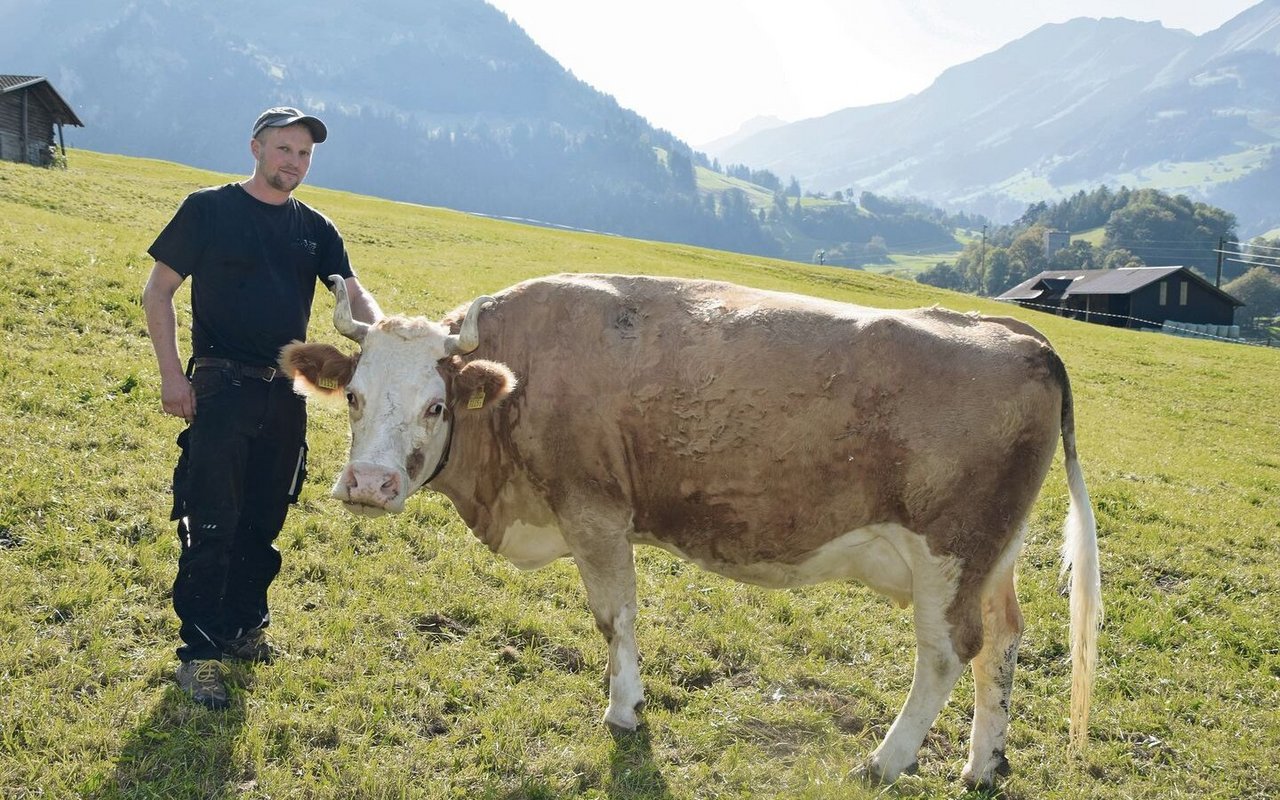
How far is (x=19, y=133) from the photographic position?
49438 mm

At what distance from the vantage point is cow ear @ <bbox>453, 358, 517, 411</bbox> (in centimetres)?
566

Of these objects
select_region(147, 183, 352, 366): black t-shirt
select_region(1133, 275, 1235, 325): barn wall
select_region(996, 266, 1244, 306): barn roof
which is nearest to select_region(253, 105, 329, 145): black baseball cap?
select_region(147, 183, 352, 366): black t-shirt

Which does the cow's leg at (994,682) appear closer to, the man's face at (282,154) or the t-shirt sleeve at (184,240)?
the man's face at (282,154)

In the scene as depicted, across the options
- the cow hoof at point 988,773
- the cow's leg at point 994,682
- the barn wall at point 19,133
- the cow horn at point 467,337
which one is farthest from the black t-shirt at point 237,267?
the barn wall at point 19,133

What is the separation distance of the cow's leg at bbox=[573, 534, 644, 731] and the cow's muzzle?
1.48 metres

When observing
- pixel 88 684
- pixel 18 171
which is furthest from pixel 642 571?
pixel 18 171

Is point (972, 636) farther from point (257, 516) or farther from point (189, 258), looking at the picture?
point (189, 258)

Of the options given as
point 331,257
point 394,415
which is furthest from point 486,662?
point 331,257

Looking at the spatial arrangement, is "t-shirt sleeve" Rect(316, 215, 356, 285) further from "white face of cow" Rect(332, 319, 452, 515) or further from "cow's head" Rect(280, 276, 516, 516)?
"white face of cow" Rect(332, 319, 452, 515)

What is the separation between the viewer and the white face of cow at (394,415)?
5172 mm

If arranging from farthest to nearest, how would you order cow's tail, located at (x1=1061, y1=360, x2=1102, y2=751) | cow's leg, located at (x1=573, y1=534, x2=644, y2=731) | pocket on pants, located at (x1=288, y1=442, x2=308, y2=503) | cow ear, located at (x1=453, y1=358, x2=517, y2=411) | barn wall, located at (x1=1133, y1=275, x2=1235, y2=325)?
barn wall, located at (x1=1133, y1=275, x2=1235, y2=325) → pocket on pants, located at (x1=288, y1=442, x2=308, y2=503) → cow's leg, located at (x1=573, y1=534, x2=644, y2=731) → cow's tail, located at (x1=1061, y1=360, x2=1102, y2=751) → cow ear, located at (x1=453, y1=358, x2=517, y2=411)

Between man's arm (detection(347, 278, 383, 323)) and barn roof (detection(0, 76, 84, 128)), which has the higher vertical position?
barn roof (detection(0, 76, 84, 128))

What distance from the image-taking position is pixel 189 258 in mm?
5766

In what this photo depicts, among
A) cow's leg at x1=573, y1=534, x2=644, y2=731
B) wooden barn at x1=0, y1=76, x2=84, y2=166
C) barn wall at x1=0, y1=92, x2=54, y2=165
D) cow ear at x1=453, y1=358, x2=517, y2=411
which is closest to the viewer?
cow ear at x1=453, y1=358, x2=517, y2=411
